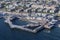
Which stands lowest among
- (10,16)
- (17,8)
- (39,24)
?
(39,24)

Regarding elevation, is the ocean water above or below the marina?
below

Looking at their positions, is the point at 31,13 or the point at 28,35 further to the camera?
the point at 31,13

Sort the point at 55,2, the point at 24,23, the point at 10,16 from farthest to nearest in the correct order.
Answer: the point at 55,2
the point at 10,16
the point at 24,23

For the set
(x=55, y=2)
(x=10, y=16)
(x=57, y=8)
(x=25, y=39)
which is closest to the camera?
(x=25, y=39)

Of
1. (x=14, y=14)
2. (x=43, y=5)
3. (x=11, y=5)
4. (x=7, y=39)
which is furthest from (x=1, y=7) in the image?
(x=7, y=39)

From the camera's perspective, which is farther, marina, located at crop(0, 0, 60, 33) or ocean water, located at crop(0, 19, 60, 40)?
marina, located at crop(0, 0, 60, 33)

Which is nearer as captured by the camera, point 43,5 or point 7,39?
point 7,39

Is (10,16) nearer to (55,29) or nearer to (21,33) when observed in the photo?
(21,33)

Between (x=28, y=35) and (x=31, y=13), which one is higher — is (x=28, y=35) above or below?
below

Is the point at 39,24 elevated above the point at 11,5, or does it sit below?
below

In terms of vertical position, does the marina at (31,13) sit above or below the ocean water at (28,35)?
above

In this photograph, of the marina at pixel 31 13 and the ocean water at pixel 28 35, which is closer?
the ocean water at pixel 28 35
